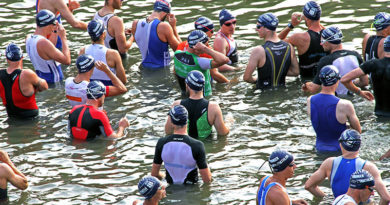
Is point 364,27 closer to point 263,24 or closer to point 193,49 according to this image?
point 263,24

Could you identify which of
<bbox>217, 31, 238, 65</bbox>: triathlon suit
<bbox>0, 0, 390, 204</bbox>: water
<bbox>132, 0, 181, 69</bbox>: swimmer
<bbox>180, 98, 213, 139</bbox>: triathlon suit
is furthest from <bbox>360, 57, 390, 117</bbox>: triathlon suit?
<bbox>132, 0, 181, 69</bbox>: swimmer

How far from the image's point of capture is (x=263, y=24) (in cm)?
1495

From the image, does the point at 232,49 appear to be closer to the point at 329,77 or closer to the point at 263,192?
the point at 329,77

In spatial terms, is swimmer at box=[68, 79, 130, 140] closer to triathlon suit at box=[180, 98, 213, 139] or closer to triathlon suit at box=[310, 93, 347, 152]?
triathlon suit at box=[180, 98, 213, 139]

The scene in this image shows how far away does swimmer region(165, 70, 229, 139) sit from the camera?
1230cm

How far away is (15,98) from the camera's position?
14211 mm

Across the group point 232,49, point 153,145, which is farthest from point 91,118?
point 232,49

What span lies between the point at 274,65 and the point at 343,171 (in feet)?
18.1

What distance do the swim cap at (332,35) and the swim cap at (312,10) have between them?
1317mm

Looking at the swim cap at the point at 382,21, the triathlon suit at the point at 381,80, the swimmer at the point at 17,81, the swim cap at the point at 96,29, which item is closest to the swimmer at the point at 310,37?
the swim cap at the point at 382,21

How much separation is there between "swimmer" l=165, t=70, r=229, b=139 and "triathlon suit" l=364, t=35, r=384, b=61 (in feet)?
13.4

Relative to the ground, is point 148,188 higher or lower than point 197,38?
lower

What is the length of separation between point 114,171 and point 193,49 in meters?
3.40

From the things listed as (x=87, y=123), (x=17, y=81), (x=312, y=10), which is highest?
(x=312, y=10)
